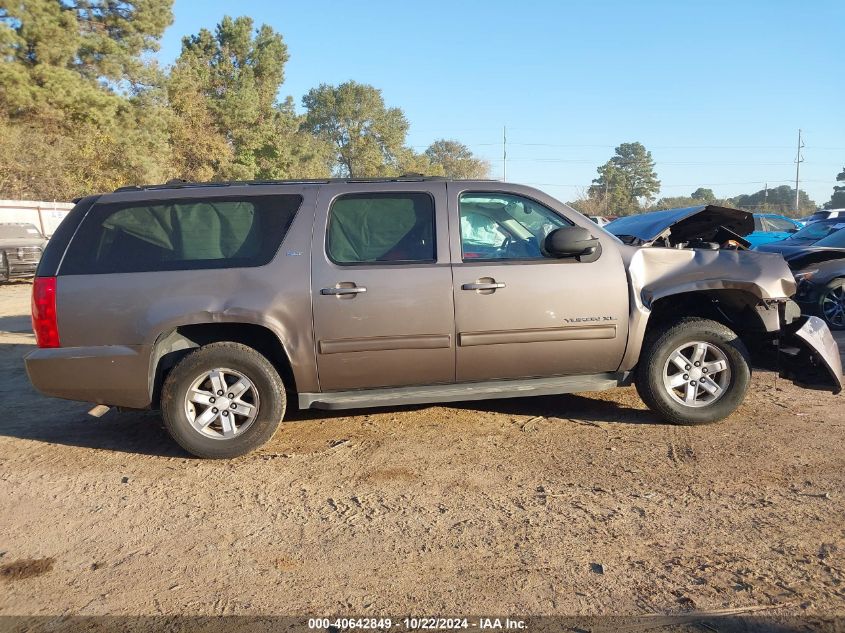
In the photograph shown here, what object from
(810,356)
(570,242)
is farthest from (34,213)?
(810,356)

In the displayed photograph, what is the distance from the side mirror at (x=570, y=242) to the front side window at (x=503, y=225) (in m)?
0.14

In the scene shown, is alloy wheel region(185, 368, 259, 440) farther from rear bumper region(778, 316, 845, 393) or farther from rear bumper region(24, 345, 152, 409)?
rear bumper region(778, 316, 845, 393)

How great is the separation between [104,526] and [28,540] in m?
0.37

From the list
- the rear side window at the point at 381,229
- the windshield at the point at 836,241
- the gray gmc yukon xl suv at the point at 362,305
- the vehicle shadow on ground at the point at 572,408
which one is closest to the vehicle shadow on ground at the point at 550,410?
the vehicle shadow on ground at the point at 572,408

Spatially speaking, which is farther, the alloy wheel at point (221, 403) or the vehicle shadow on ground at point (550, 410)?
the vehicle shadow on ground at point (550, 410)

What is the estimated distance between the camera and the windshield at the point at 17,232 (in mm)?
17000

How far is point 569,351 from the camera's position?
4711 millimetres

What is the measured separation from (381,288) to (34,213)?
23.4 metres

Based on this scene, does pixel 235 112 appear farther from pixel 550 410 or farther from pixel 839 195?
pixel 839 195

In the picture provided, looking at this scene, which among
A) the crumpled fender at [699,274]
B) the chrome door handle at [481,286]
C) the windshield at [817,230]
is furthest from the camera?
the windshield at [817,230]

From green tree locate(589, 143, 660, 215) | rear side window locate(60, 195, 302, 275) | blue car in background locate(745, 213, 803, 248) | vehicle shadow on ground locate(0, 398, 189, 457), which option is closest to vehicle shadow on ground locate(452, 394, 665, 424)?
rear side window locate(60, 195, 302, 275)

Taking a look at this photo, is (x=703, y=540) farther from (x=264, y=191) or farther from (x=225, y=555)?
(x=264, y=191)

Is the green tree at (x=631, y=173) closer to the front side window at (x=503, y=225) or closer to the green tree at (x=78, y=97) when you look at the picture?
the green tree at (x=78, y=97)

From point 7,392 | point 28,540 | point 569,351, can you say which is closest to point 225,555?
point 28,540
